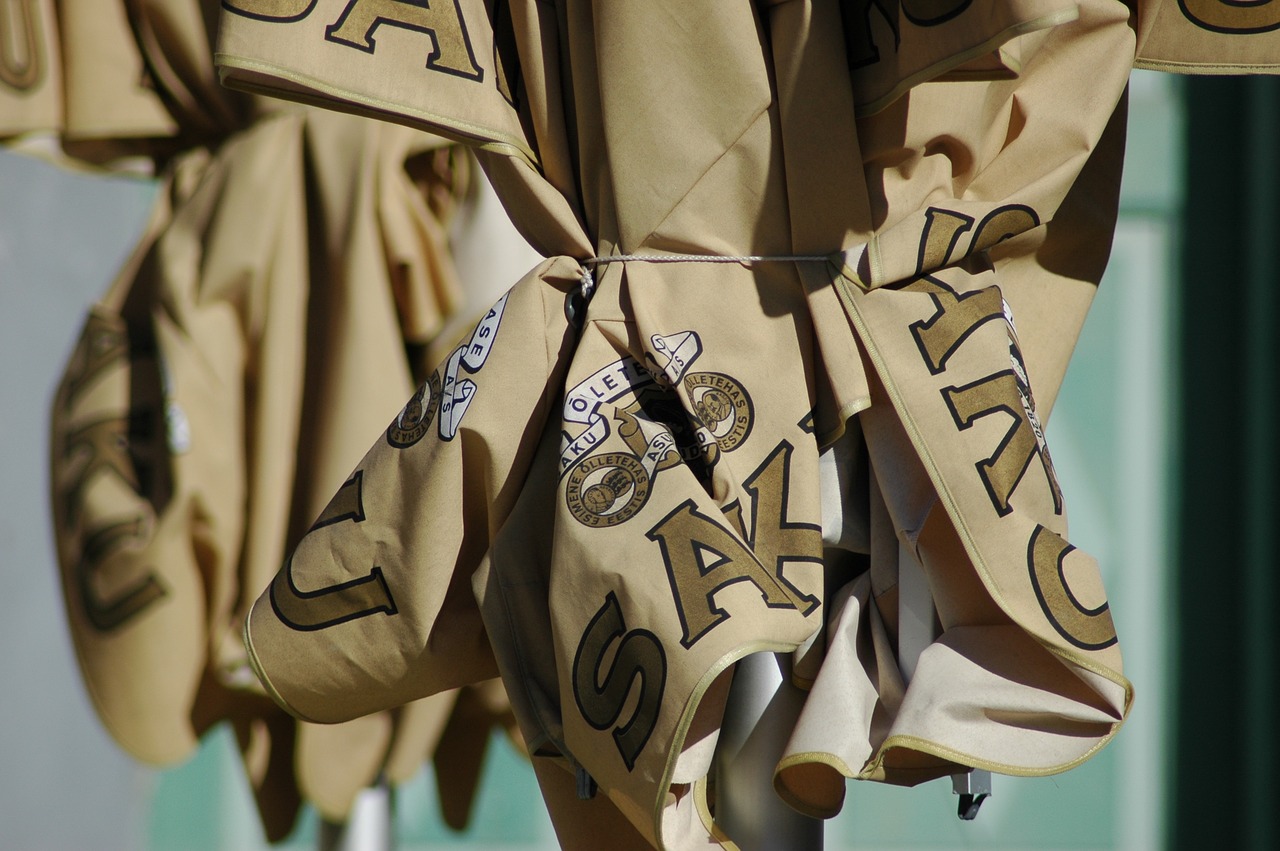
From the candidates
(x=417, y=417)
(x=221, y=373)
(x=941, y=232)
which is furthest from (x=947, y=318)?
(x=221, y=373)

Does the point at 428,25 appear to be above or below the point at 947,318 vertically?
above

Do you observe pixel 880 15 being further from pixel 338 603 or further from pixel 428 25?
pixel 338 603

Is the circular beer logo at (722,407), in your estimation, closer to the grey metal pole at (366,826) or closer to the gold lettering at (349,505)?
the gold lettering at (349,505)

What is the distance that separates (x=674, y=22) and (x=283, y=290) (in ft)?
2.75

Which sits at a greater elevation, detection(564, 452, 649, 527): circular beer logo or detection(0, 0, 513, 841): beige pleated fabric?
detection(564, 452, 649, 527): circular beer logo

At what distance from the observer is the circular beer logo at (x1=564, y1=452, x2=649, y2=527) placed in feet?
2.14

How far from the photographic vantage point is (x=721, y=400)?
68 cm

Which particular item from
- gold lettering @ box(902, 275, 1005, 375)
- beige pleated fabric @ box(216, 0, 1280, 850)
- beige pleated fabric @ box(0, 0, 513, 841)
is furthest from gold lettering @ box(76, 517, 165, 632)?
gold lettering @ box(902, 275, 1005, 375)

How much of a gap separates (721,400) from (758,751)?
Answer: 18 centimetres

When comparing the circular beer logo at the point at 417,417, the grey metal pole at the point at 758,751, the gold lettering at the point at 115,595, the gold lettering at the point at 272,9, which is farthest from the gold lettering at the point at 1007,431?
the gold lettering at the point at 115,595

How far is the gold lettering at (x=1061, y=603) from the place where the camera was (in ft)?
2.06

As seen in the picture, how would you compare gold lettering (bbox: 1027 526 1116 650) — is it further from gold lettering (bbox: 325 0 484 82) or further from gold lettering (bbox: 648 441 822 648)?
gold lettering (bbox: 325 0 484 82)

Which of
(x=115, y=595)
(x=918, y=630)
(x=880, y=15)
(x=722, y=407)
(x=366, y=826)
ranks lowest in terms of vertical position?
(x=366, y=826)

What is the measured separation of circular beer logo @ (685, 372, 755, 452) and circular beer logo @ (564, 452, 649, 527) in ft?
0.14
